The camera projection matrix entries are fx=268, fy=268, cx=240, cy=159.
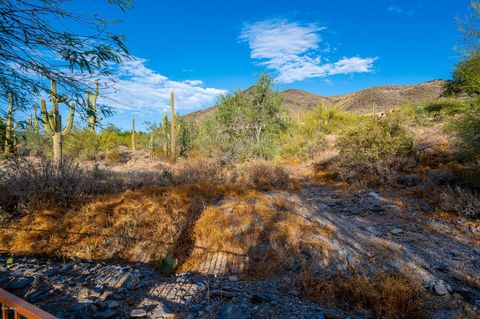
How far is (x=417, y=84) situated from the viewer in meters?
50.9

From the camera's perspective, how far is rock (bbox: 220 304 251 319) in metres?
2.88

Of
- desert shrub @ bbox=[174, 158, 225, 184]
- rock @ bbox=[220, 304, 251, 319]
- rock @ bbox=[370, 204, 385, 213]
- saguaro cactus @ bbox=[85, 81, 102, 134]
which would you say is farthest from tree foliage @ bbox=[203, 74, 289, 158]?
rock @ bbox=[220, 304, 251, 319]

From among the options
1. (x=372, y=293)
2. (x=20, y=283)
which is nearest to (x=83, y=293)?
(x=20, y=283)

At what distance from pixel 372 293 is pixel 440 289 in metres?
1.05

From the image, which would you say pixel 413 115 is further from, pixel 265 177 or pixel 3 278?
pixel 3 278

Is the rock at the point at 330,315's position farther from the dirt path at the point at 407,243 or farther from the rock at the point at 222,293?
the dirt path at the point at 407,243

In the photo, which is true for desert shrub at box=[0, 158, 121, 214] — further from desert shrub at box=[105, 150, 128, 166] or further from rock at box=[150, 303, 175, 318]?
desert shrub at box=[105, 150, 128, 166]

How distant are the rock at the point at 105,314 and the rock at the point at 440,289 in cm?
401

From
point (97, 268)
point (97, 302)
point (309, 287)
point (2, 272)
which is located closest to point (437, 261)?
point (309, 287)

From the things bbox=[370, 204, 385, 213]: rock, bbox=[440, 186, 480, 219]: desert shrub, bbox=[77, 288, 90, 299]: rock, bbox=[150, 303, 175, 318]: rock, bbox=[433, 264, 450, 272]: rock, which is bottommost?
bbox=[433, 264, 450, 272]: rock

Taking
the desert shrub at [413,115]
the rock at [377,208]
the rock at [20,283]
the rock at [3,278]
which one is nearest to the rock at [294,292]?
the rock at [20,283]

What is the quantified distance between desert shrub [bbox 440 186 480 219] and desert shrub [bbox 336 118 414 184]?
8.00 feet

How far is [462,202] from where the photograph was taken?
623 cm

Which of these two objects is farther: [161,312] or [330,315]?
[330,315]
